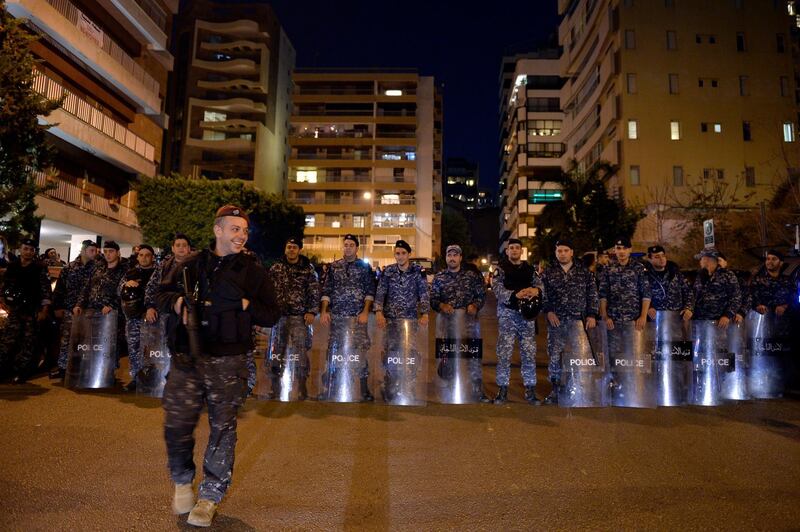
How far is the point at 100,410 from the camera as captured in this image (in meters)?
6.05

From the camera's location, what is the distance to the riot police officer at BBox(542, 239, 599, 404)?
662 cm

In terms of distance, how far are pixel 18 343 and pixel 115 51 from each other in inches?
882

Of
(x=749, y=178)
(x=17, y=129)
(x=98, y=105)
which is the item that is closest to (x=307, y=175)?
(x=98, y=105)

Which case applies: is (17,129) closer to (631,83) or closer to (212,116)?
(631,83)

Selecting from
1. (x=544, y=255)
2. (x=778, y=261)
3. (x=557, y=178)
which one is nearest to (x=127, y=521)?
(x=778, y=261)

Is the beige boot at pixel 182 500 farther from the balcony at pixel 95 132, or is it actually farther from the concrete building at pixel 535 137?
the concrete building at pixel 535 137

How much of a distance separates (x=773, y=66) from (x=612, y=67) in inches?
419

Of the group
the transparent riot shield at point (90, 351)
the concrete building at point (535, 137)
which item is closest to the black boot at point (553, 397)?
the transparent riot shield at point (90, 351)

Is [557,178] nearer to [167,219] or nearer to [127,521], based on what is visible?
[167,219]

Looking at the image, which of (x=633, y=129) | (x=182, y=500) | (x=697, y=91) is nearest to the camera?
(x=182, y=500)

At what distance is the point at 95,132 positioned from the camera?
23.2 meters

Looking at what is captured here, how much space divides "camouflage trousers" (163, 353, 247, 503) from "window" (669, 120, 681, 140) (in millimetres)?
39412

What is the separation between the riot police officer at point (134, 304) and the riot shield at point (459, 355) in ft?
13.0

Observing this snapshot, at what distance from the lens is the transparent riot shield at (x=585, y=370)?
628 centimetres
